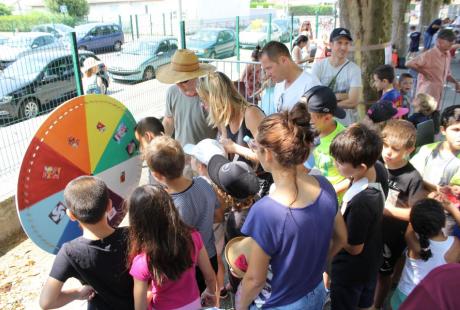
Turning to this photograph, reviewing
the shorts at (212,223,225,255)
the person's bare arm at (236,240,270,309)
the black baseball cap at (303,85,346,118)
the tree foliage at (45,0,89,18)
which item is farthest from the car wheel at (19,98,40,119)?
the tree foliage at (45,0,89,18)

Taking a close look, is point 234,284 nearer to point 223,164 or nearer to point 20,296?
point 223,164

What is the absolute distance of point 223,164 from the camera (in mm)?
2338

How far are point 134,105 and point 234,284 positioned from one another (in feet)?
14.6

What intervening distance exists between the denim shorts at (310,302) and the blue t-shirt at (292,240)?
0.06 feet

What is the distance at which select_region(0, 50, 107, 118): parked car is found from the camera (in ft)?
13.5

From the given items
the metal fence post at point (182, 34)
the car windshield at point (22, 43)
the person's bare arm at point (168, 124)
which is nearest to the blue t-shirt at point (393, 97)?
the person's bare arm at point (168, 124)

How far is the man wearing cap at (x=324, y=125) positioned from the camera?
263 centimetres

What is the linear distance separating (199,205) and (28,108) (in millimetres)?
2973

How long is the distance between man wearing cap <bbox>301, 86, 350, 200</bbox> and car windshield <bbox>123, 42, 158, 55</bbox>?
3985 mm

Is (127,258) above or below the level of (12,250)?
above

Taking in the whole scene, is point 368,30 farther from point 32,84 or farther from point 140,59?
point 32,84

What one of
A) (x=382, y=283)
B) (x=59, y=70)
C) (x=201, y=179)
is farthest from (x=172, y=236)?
(x=59, y=70)

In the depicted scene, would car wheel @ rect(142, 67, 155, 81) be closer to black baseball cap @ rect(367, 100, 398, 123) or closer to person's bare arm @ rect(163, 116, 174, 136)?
person's bare arm @ rect(163, 116, 174, 136)

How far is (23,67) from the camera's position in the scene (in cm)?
414
